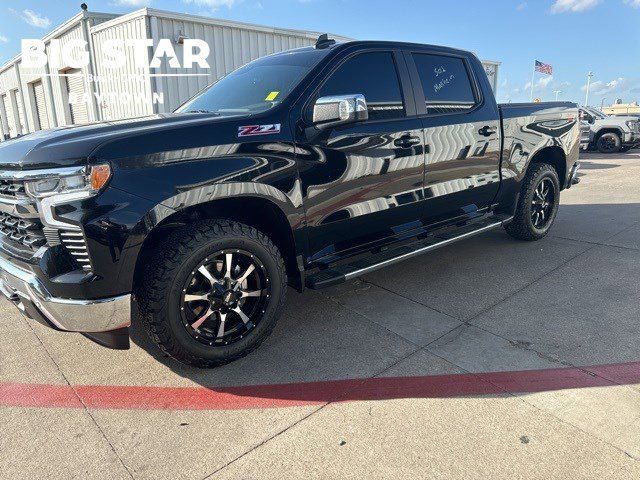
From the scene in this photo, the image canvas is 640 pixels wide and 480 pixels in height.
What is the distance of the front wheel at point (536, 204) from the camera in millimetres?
4992

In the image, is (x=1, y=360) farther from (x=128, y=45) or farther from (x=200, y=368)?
(x=128, y=45)

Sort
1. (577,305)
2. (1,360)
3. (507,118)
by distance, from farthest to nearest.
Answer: (507,118)
(577,305)
(1,360)

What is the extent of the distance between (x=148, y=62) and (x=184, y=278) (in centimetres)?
836

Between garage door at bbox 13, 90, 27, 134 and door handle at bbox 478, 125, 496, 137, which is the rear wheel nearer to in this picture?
door handle at bbox 478, 125, 496, 137

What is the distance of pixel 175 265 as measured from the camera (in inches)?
98.9

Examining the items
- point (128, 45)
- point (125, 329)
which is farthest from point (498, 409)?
point (128, 45)

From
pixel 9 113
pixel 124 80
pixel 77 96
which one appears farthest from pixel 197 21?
pixel 9 113

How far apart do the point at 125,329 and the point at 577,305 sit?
127 inches

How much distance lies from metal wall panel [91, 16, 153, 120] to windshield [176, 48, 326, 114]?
5.89 m

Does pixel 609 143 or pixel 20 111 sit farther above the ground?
pixel 20 111

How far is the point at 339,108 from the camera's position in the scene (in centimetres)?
288

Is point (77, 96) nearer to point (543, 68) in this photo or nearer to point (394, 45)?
point (394, 45)

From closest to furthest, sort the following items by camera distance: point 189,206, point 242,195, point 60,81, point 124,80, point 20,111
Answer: point 189,206 → point 242,195 → point 124,80 → point 60,81 → point 20,111

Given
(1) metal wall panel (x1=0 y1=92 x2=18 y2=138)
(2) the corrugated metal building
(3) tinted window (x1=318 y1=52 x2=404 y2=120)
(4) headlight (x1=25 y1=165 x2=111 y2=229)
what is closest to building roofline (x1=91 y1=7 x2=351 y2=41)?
(2) the corrugated metal building
